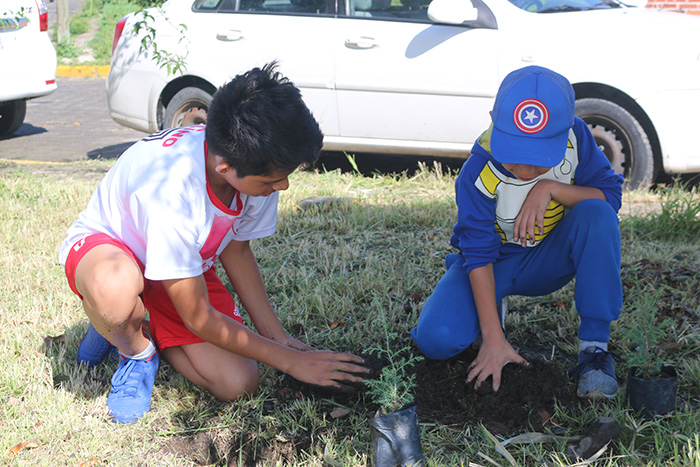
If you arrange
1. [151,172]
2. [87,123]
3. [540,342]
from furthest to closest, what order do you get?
1. [87,123]
2. [540,342]
3. [151,172]

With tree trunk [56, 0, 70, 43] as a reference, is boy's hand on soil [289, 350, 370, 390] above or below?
above

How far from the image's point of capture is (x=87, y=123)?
30.2 feet

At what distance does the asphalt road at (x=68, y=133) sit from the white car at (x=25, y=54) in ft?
2.23

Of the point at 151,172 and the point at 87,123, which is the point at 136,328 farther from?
the point at 87,123

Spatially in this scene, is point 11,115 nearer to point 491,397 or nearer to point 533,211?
point 533,211

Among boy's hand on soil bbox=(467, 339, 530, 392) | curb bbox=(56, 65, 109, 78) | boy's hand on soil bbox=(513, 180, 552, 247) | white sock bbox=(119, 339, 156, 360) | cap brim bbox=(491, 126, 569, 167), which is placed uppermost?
cap brim bbox=(491, 126, 569, 167)

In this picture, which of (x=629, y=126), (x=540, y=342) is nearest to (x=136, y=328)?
(x=540, y=342)

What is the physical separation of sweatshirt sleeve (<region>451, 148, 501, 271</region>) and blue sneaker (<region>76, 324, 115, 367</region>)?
4.97 feet

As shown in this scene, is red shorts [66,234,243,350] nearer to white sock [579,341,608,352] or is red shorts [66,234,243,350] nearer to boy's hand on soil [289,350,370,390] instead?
boy's hand on soil [289,350,370,390]

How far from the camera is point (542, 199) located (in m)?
2.36

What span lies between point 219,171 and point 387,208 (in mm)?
2382

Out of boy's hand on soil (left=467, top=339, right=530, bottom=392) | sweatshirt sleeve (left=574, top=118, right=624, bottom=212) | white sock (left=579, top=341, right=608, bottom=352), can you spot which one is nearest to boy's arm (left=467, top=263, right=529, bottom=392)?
boy's hand on soil (left=467, top=339, right=530, bottom=392)

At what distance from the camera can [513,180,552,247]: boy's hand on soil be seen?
93.0 inches

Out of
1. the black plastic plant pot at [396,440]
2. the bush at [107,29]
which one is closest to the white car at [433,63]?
the black plastic plant pot at [396,440]
